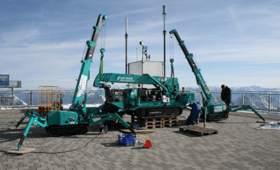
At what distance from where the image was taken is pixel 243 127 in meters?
11.6

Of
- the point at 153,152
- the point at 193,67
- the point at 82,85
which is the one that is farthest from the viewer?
the point at 193,67

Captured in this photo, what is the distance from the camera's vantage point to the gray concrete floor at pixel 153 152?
19.6ft

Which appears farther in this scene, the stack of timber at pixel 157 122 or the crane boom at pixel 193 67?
the crane boom at pixel 193 67

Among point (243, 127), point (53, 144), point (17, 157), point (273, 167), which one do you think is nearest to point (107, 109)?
point (53, 144)

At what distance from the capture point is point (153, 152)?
7.15 meters

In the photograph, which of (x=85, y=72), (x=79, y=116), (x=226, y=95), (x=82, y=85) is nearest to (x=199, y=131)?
(x=79, y=116)

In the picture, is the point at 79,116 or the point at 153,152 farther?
the point at 79,116

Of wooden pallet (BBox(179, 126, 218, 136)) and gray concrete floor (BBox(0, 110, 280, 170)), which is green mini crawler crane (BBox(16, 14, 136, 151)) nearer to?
gray concrete floor (BBox(0, 110, 280, 170))

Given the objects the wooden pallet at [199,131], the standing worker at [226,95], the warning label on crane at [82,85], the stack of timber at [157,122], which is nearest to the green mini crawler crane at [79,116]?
the warning label on crane at [82,85]

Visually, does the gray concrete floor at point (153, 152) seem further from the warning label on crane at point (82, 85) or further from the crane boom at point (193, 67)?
the crane boom at point (193, 67)

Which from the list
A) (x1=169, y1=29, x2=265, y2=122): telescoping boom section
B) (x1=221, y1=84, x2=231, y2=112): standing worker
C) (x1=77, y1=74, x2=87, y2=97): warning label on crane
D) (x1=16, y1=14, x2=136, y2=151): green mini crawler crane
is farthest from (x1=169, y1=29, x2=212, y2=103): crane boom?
(x1=77, y1=74, x2=87, y2=97): warning label on crane

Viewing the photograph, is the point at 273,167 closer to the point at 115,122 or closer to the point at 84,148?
the point at 84,148

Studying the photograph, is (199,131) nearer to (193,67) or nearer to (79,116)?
(193,67)

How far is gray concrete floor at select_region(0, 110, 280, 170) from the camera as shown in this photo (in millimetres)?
5969
